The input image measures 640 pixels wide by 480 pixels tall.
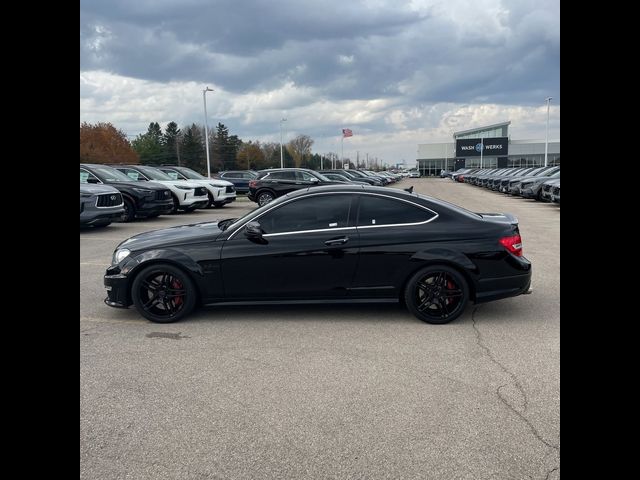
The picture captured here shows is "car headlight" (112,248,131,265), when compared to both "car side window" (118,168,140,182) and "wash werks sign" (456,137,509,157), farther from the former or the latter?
"wash werks sign" (456,137,509,157)

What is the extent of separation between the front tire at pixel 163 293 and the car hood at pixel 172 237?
0.26m

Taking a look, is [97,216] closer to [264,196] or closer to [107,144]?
[264,196]

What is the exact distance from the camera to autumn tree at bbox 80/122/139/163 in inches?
2945

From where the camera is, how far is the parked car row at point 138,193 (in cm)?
1279

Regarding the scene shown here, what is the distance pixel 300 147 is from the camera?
119 m

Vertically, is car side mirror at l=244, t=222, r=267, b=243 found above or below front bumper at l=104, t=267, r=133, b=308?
above

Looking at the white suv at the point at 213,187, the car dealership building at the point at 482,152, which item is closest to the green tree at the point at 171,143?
the car dealership building at the point at 482,152

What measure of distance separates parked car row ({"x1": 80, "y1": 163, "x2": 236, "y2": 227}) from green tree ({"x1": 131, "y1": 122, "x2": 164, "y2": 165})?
7977 centimetres

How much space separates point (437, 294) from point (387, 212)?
1047mm

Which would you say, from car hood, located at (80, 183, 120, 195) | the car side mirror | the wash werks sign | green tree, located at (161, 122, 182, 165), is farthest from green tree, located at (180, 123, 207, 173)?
the car side mirror

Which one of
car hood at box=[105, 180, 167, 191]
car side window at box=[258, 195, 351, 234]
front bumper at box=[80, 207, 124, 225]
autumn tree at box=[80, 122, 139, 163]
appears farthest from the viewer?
autumn tree at box=[80, 122, 139, 163]

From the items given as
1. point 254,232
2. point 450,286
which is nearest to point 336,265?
point 254,232
